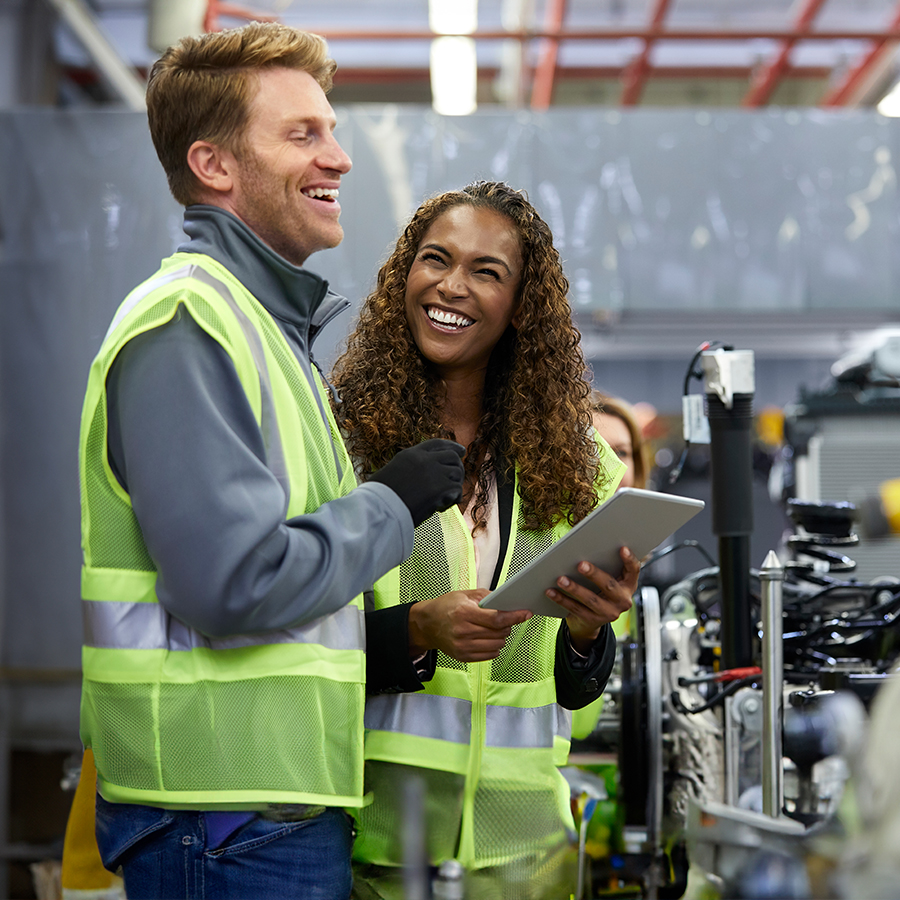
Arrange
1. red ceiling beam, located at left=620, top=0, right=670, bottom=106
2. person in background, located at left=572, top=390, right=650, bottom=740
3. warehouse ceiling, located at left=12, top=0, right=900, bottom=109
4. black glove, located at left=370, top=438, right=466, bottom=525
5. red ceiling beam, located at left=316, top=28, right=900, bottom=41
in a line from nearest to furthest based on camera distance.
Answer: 1. black glove, located at left=370, top=438, right=466, bottom=525
2. person in background, located at left=572, top=390, right=650, bottom=740
3. red ceiling beam, located at left=316, top=28, right=900, bottom=41
4. warehouse ceiling, located at left=12, top=0, right=900, bottom=109
5. red ceiling beam, located at left=620, top=0, right=670, bottom=106

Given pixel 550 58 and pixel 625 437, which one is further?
pixel 550 58

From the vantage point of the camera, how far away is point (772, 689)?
67.8 inches

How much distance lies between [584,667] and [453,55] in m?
4.06

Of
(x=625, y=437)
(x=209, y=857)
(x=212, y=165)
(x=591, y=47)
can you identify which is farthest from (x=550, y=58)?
(x=209, y=857)

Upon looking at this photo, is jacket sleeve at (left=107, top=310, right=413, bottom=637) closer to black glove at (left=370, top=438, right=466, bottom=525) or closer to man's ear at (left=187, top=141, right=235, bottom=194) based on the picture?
black glove at (left=370, top=438, right=466, bottom=525)

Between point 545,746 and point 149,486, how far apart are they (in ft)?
2.67

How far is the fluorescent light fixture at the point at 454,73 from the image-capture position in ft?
16.0

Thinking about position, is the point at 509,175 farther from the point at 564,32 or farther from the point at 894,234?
the point at 894,234

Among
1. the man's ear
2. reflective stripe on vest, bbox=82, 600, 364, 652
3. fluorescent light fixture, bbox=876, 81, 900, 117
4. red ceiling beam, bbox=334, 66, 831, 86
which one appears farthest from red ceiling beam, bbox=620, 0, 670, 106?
reflective stripe on vest, bbox=82, 600, 364, 652

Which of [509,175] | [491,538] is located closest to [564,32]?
[509,175]

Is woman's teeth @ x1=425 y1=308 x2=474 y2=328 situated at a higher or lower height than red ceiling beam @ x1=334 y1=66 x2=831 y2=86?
lower

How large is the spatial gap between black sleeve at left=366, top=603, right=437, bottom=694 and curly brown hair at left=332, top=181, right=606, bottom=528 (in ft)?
0.74

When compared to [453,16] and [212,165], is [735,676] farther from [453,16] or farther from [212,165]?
[453,16]

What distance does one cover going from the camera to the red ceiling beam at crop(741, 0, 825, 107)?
4.99 meters
